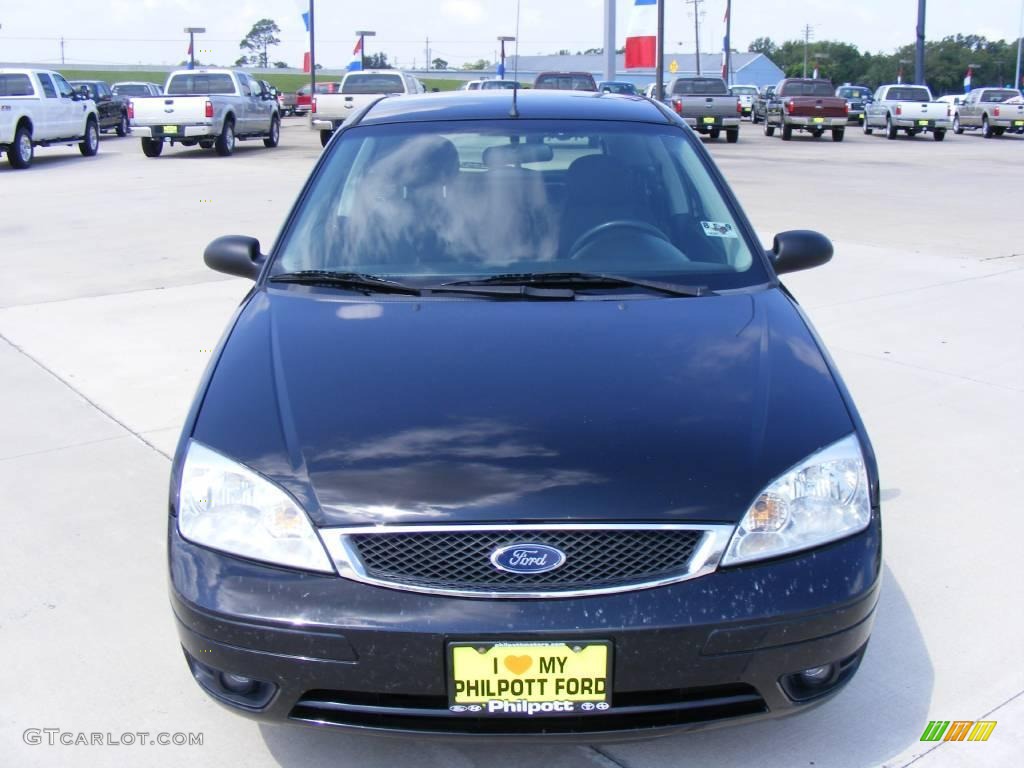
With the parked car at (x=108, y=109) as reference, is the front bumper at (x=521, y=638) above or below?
below

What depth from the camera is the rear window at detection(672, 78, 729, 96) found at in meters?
29.7

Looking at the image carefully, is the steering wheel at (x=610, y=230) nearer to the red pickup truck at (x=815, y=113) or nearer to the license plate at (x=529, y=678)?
the license plate at (x=529, y=678)

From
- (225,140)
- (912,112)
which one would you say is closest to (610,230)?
(225,140)

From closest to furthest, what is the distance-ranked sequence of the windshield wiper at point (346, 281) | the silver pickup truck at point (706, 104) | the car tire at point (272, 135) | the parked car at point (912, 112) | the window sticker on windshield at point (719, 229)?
the windshield wiper at point (346, 281), the window sticker on windshield at point (719, 229), the car tire at point (272, 135), the silver pickup truck at point (706, 104), the parked car at point (912, 112)

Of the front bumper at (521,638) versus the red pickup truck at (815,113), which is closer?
the front bumper at (521,638)

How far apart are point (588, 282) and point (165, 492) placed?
217 centimetres

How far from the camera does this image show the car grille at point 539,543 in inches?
94.6

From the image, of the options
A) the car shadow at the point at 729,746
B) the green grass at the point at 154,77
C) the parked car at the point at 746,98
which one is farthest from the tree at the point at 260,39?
the car shadow at the point at 729,746

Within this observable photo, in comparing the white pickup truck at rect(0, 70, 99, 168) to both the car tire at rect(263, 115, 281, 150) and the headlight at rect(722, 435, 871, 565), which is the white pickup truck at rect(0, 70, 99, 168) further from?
the headlight at rect(722, 435, 871, 565)

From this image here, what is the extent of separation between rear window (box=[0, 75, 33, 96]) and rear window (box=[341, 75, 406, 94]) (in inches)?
305

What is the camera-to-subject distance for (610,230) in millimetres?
3805

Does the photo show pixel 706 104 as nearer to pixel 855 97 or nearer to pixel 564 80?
pixel 564 80

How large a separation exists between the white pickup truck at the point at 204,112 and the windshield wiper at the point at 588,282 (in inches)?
831

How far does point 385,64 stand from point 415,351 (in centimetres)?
9069
